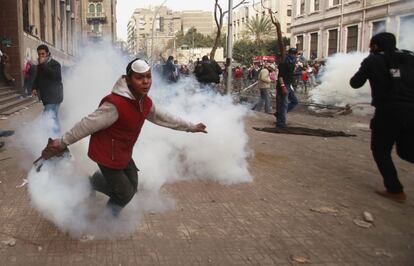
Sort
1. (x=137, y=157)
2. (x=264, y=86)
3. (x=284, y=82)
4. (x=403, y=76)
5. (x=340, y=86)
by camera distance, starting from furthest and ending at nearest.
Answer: (x=340, y=86) < (x=264, y=86) < (x=284, y=82) < (x=137, y=157) < (x=403, y=76)

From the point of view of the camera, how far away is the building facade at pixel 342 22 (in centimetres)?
3074

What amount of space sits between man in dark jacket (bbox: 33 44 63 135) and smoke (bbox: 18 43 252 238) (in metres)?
0.18

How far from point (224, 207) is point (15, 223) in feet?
6.77

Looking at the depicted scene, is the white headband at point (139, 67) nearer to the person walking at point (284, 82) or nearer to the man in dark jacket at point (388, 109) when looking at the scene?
the man in dark jacket at point (388, 109)

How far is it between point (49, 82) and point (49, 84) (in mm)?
34

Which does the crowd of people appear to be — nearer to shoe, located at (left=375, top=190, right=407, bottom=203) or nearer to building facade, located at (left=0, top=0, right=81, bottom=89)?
shoe, located at (left=375, top=190, right=407, bottom=203)

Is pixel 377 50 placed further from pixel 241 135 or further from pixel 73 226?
pixel 73 226

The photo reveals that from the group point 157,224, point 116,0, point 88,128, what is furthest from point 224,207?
point 116,0

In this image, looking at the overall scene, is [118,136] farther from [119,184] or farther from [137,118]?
[119,184]

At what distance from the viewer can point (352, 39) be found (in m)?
37.0


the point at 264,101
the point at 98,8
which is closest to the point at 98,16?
the point at 98,8

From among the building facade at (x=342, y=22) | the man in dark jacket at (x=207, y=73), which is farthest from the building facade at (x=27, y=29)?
the building facade at (x=342, y=22)

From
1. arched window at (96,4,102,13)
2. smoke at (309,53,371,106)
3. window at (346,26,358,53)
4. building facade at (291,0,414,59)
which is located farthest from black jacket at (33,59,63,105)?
arched window at (96,4,102,13)

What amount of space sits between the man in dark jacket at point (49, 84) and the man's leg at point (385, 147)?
4891 mm
